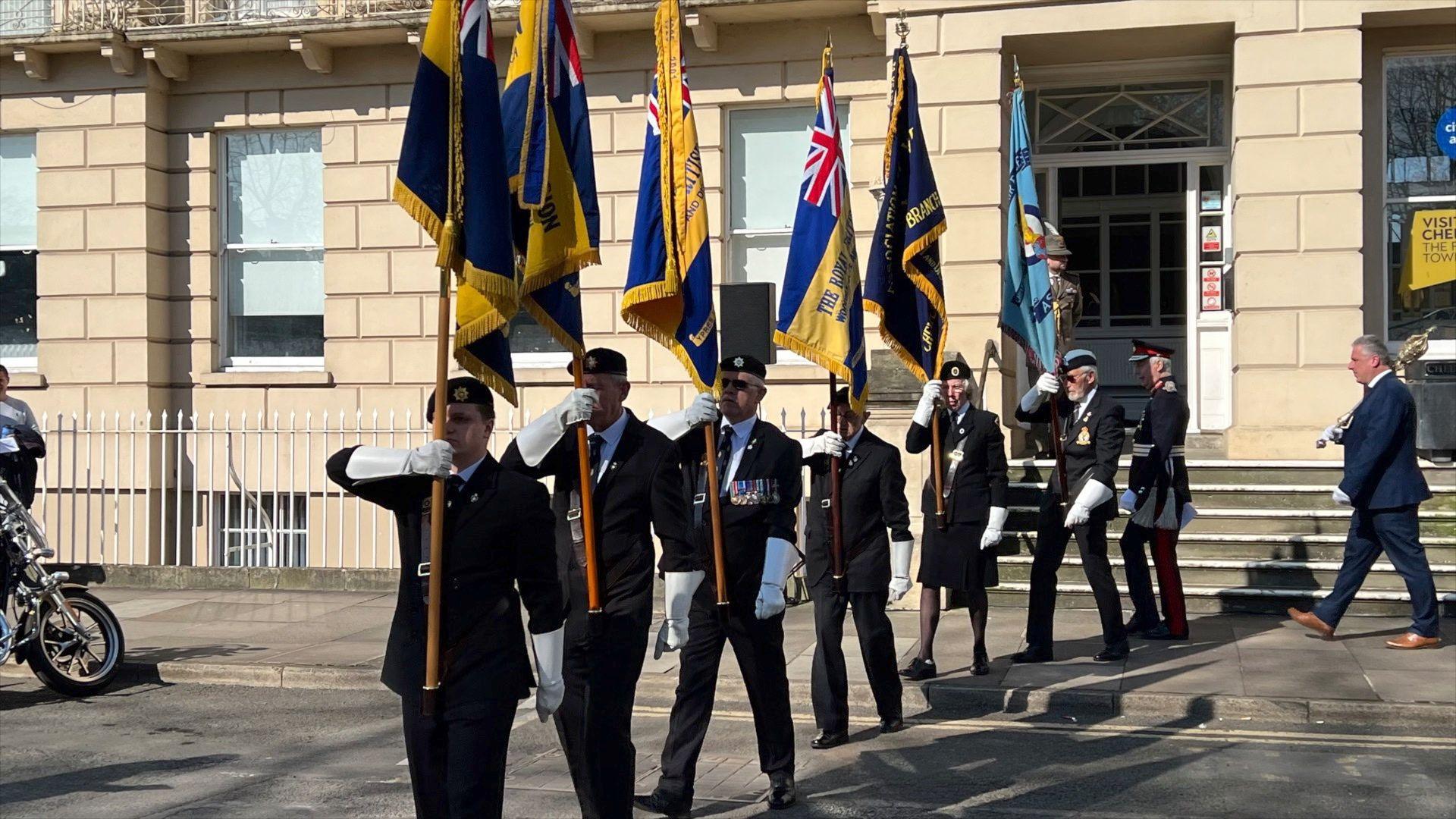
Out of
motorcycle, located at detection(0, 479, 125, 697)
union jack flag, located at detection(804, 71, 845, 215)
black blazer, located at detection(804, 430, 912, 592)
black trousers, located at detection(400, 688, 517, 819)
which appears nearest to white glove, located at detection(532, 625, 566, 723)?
black trousers, located at detection(400, 688, 517, 819)

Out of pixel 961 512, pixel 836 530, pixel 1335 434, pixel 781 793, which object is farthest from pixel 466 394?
pixel 1335 434

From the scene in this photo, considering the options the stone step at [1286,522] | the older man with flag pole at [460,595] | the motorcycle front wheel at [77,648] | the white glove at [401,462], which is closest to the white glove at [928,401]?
Result: the stone step at [1286,522]

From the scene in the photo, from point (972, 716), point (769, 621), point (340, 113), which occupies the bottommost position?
point (972, 716)

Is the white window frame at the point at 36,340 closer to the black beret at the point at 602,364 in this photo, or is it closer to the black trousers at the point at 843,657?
the black trousers at the point at 843,657

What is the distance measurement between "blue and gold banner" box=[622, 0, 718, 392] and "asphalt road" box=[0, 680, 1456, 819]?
2.02 m

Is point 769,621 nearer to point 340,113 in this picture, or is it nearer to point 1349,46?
point 1349,46

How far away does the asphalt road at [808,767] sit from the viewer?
22.2ft

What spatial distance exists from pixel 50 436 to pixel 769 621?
1204 cm

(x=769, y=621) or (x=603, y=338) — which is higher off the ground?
(x=603, y=338)

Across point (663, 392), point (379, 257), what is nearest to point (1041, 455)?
point (663, 392)

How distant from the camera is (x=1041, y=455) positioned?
47.4ft

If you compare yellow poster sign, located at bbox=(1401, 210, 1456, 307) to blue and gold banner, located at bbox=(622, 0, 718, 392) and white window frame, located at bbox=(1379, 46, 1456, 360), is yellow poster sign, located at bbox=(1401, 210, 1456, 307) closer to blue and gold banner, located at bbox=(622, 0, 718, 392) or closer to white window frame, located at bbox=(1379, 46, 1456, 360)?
white window frame, located at bbox=(1379, 46, 1456, 360)

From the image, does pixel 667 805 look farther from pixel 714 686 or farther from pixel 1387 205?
pixel 1387 205

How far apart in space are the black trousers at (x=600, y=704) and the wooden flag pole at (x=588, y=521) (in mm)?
82
